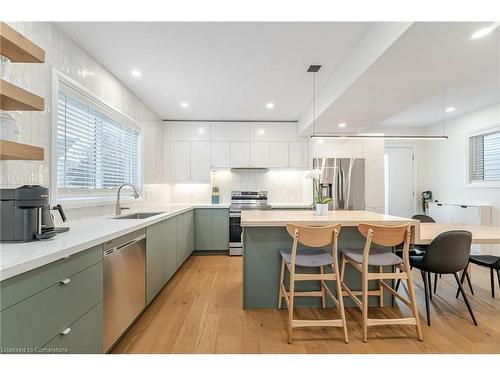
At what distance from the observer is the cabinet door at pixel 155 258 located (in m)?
2.40

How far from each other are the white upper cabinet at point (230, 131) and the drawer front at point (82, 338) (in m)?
3.84

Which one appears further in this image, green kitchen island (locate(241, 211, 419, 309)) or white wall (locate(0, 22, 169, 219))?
green kitchen island (locate(241, 211, 419, 309))

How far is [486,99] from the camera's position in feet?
13.1

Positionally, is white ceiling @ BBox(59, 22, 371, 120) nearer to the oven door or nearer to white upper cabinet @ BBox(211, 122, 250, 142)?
white upper cabinet @ BBox(211, 122, 250, 142)

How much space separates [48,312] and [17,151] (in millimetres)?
907

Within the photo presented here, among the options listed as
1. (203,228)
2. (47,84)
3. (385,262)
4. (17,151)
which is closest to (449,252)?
(385,262)

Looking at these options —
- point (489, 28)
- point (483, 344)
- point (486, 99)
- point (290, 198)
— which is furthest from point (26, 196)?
point (486, 99)

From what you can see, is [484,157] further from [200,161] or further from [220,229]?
[200,161]

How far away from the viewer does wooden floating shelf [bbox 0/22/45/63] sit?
1318mm

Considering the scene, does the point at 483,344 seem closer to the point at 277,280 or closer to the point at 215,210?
the point at 277,280

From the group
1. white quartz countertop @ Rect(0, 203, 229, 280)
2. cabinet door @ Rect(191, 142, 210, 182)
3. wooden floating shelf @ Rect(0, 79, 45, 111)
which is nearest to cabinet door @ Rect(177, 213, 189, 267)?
cabinet door @ Rect(191, 142, 210, 182)

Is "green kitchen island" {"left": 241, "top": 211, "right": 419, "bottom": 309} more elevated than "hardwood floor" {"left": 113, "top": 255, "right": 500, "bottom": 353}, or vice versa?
"green kitchen island" {"left": 241, "top": 211, "right": 419, "bottom": 309}

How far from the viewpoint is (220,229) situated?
4578 mm

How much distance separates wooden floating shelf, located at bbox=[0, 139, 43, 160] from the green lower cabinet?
10.3 feet
